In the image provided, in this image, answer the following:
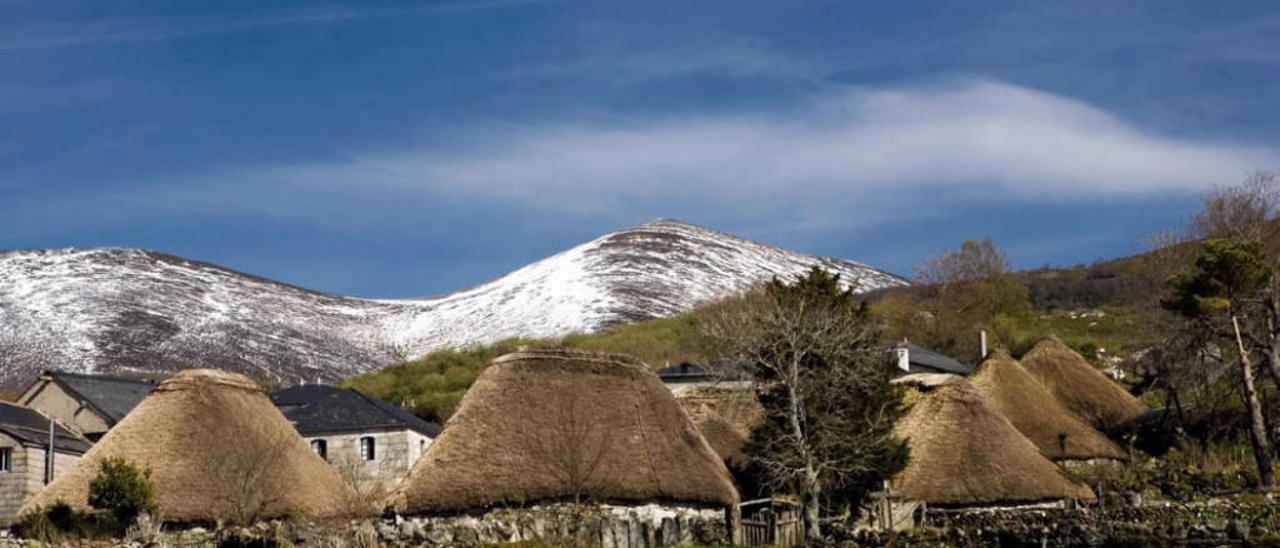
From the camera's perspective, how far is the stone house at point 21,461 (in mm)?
49344

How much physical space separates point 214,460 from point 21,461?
1197 centimetres

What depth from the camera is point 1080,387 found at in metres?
62.0

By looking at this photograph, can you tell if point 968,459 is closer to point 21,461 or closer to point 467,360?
point 21,461

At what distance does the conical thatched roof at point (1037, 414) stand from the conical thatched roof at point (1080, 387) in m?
1.57

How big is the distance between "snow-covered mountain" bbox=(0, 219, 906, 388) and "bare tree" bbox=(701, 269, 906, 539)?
55021 mm

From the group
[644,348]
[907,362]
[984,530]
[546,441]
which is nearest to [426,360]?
[644,348]

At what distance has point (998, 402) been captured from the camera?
2254 inches

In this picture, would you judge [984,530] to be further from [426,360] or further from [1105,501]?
[426,360]

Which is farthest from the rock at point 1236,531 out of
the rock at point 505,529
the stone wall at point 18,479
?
the stone wall at point 18,479

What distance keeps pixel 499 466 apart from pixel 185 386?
9.49 metres

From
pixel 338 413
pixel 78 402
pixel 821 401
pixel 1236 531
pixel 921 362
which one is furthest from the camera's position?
pixel 921 362

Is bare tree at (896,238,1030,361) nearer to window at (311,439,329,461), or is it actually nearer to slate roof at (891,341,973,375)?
slate roof at (891,341,973,375)

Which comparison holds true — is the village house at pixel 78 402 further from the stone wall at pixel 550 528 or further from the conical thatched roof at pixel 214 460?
the stone wall at pixel 550 528

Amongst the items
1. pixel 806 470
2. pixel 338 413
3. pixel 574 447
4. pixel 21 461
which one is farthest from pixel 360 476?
pixel 806 470
